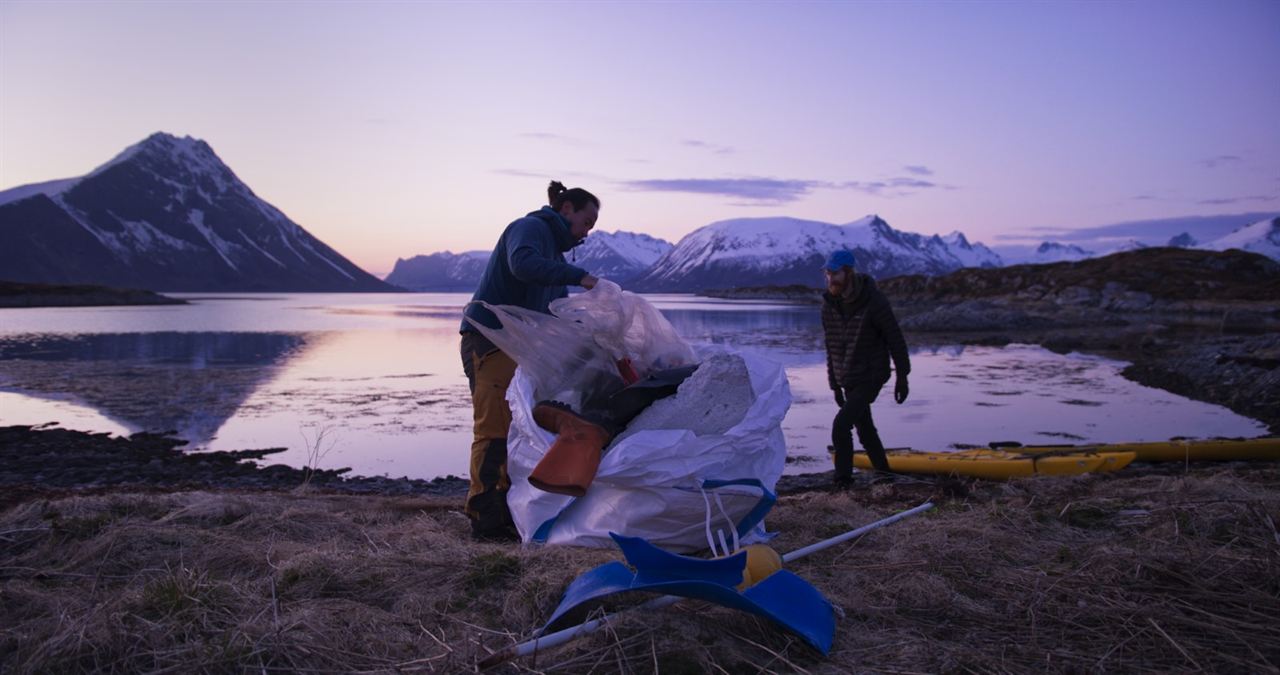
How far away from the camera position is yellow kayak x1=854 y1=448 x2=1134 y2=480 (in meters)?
6.95

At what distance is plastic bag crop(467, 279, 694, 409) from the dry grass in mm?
1020

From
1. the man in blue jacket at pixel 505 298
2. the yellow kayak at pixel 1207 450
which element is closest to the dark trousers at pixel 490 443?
the man in blue jacket at pixel 505 298

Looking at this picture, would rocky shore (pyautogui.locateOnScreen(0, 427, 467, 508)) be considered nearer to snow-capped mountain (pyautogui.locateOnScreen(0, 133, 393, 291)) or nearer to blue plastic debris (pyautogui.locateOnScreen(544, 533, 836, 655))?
blue plastic debris (pyautogui.locateOnScreen(544, 533, 836, 655))

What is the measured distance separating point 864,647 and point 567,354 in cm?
243

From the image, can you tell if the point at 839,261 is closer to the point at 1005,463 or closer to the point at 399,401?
the point at 1005,463

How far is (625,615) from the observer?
8.87ft

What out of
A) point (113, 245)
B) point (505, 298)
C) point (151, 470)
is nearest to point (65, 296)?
point (151, 470)

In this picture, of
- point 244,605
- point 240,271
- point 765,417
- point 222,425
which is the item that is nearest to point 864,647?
point 765,417

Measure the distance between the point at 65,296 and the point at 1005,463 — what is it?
7738 centimetres

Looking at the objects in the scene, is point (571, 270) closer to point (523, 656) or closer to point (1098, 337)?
point (523, 656)

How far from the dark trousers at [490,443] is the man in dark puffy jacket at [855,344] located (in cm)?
296

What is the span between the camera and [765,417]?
13.6ft

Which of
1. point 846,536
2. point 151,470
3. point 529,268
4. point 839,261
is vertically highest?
point 839,261

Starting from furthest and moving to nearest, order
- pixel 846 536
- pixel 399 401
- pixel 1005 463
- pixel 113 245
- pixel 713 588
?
pixel 113 245 < pixel 399 401 < pixel 1005 463 < pixel 846 536 < pixel 713 588
